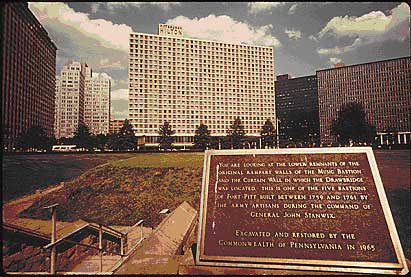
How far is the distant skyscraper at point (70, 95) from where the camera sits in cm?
7375

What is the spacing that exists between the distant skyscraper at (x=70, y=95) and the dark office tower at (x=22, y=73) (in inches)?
2364

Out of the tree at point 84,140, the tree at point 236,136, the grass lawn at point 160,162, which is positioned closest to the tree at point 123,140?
the tree at point 84,140

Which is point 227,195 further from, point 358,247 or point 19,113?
point 19,113

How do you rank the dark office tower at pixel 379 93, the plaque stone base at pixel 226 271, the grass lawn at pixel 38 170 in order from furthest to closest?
the dark office tower at pixel 379 93
the grass lawn at pixel 38 170
the plaque stone base at pixel 226 271

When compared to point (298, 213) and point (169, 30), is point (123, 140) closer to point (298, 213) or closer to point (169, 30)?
point (298, 213)

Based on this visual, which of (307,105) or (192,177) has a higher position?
(307,105)

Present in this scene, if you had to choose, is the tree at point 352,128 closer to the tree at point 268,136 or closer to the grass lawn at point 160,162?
the tree at point 268,136

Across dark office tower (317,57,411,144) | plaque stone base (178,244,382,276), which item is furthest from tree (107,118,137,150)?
dark office tower (317,57,411,144)

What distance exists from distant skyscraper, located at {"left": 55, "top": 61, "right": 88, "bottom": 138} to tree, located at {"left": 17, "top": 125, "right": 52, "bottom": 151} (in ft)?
197

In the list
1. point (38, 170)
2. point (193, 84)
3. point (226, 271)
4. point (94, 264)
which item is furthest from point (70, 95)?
point (226, 271)

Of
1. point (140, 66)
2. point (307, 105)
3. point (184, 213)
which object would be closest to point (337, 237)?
point (184, 213)

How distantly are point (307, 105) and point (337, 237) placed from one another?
349 feet

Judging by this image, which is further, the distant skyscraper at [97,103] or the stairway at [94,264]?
the distant skyscraper at [97,103]

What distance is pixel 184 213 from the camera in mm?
9852
